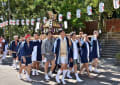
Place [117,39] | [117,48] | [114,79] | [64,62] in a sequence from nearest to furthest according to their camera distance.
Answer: [64,62] < [114,79] < [117,48] < [117,39]

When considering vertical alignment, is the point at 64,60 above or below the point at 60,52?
below

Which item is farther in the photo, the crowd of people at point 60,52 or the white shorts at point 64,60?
the crowd of people at point 60,52

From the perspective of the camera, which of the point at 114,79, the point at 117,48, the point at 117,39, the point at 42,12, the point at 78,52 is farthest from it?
the point at 42,12

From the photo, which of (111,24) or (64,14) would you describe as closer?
(64,14)

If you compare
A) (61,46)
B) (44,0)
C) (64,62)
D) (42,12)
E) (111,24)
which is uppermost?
(44,0)

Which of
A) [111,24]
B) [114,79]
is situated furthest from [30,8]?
[114,79]

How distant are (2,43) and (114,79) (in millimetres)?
10110

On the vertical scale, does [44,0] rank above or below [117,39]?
above

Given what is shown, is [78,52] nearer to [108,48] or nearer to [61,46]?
[61,46]

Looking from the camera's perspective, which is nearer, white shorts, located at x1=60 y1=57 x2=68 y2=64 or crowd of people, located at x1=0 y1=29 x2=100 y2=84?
white shorts, located at x1=60 y1=57 x2=68 y2=64

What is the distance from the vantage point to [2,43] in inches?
559

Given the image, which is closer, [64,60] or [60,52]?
[64,60]

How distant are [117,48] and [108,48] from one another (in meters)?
0.72

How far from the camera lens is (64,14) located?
1650cm
